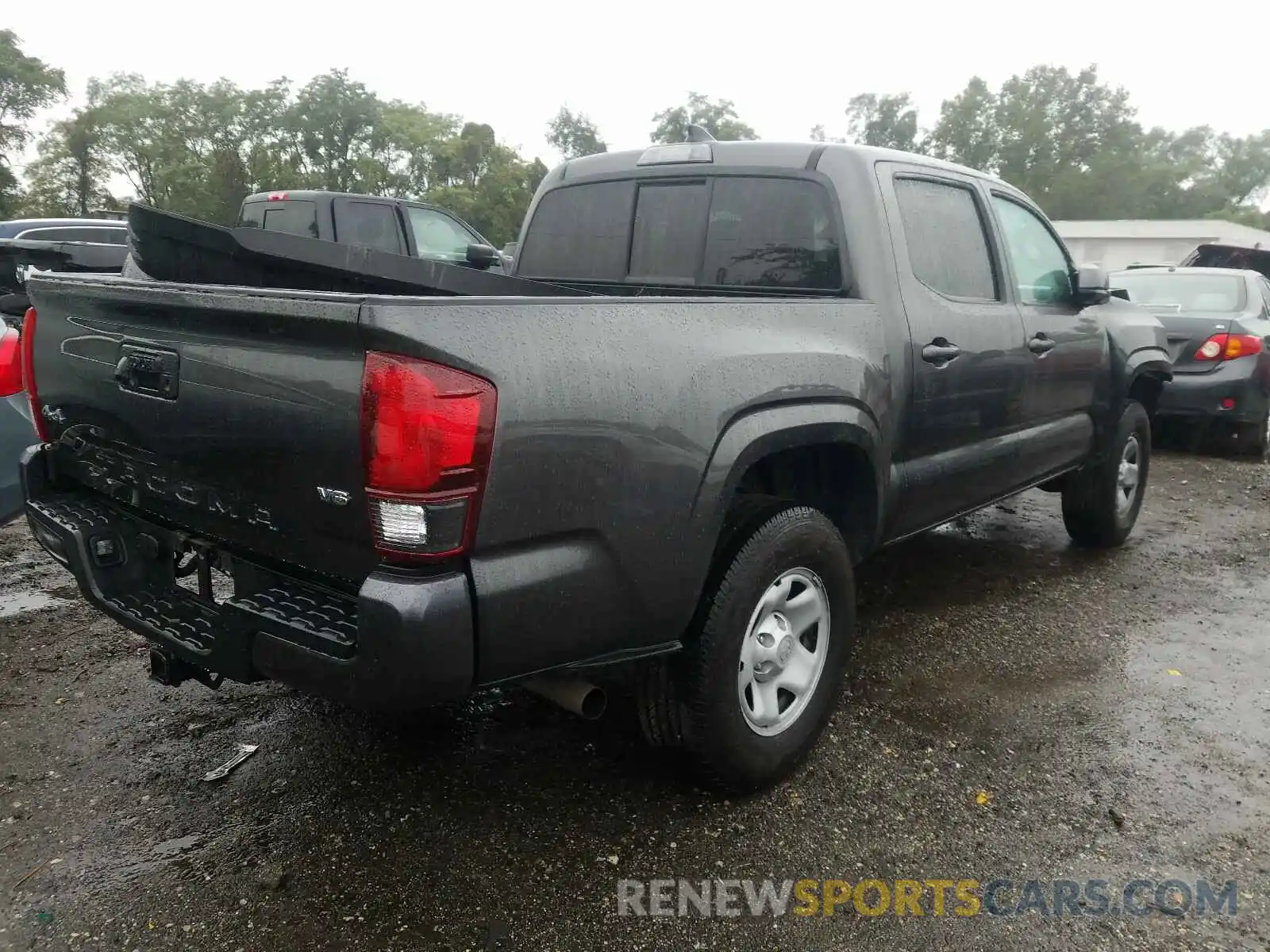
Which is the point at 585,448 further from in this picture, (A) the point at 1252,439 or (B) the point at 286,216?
(B) the point at 286,216

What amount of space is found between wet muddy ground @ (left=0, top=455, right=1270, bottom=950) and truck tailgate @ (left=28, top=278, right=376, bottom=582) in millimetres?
863

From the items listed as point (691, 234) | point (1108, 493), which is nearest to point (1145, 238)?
point (1108, 493)

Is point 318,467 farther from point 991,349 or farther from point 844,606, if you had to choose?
point 991,349

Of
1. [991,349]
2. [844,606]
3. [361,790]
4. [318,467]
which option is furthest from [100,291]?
[991,349]

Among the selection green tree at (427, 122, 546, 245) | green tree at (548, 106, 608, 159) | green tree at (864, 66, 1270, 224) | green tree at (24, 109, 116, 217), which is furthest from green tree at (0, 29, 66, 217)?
green tree at (864, 66, 1270, 224)

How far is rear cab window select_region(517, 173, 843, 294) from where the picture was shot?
3.25m

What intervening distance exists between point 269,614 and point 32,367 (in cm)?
136

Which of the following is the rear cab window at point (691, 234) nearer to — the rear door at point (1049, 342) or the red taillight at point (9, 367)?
the rear door at point (1049, 342)

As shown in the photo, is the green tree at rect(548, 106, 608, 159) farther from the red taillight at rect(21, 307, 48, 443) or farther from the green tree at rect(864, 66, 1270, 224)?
the red taillight at rect(21, 307, 48, 443)

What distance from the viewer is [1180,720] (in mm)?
3387

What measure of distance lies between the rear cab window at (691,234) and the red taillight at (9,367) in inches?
82.8

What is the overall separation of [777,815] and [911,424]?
140 cm

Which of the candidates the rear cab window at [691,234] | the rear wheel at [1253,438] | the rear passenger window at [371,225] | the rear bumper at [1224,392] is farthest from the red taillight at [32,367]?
the rear wheel at [1253,438]

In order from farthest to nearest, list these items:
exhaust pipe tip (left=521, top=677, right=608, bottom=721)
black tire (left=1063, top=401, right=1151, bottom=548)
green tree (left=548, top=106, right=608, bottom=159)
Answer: green tree (left=548, top=106, right=608, bottom=159)
black tire (left=1063, top=401, right=1151, bottom=548)
exhaust pipe tip (left=521, top=677, right=608, bottom=721)
